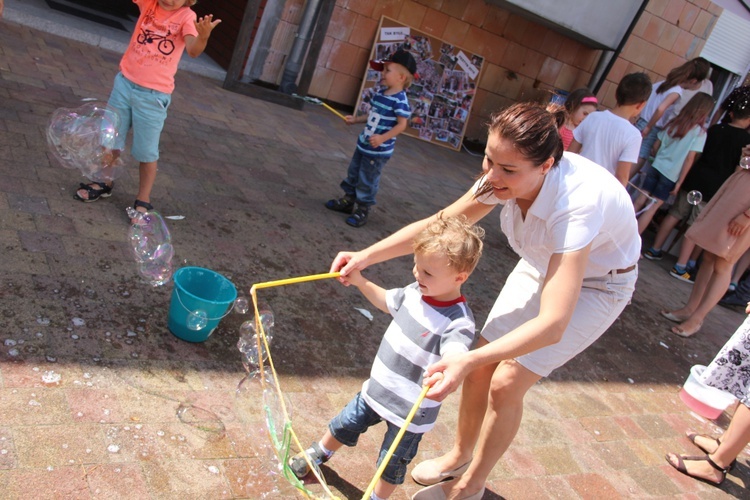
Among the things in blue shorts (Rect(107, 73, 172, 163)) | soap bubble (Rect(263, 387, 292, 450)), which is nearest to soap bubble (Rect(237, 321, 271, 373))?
soap bubble (Rect(263, 387, 292, 450))

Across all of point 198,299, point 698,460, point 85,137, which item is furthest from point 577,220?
point 85,137

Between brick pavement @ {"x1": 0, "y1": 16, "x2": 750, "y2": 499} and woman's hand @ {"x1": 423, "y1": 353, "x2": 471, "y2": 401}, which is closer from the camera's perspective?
woman's hand @ {"x1": 423, "y1": 353, "x2": 471, "y2": 401}

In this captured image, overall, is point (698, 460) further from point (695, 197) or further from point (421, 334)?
point (695, 197)

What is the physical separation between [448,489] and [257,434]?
0.87m

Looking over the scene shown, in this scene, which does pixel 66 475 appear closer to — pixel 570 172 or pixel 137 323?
pixel 137 323

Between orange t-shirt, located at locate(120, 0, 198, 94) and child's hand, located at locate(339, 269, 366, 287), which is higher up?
orange t-shirt, located at locate(120, 0, 198, 94)

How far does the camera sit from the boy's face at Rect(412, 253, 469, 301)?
236cm

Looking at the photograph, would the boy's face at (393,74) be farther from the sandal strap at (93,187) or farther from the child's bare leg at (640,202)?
the child's bare leg at (640,202)

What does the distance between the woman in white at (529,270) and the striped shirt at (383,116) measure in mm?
2429

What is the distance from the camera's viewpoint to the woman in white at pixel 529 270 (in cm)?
227

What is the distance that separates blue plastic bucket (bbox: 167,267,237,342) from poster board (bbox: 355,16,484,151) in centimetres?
600

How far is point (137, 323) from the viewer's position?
10.6 feet

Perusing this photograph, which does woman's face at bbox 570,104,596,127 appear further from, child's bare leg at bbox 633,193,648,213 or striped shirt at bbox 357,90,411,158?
child's bare leg at bbox 633,193,648,213

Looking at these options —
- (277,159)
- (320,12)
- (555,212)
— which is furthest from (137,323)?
(320,12)
